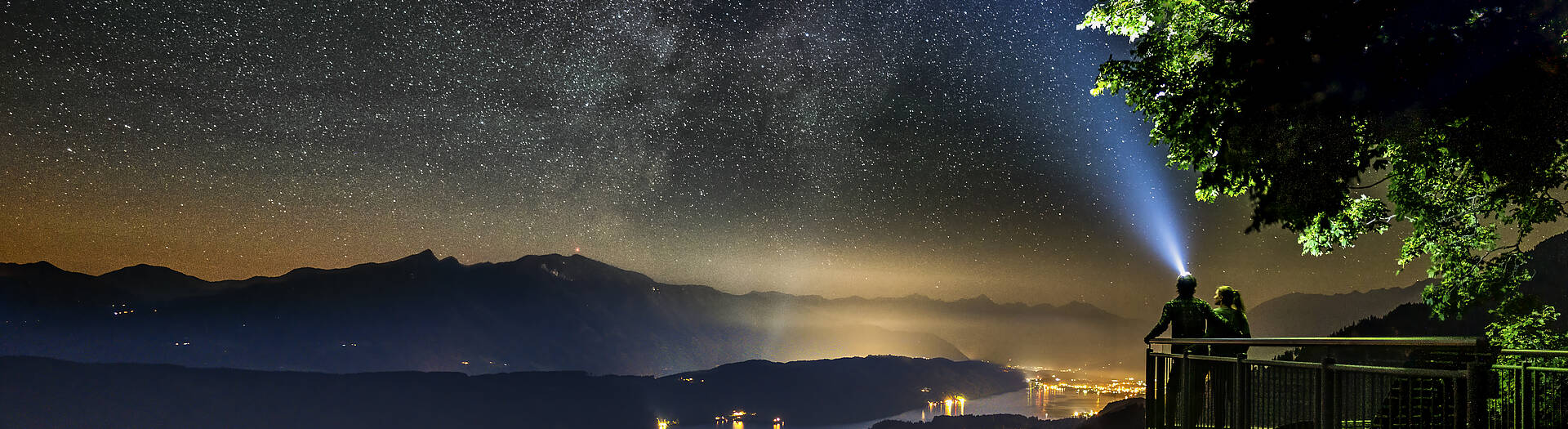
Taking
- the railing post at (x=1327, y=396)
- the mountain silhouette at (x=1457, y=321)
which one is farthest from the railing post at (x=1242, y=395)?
the mountain silhouette at (x=1457, y=321)

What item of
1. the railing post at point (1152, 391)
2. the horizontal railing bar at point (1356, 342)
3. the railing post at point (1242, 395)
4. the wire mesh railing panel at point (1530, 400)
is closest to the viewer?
the horizontal railing bar at point (1356, 342)

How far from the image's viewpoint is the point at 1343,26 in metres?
9.34

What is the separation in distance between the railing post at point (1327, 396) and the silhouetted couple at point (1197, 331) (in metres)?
2.41

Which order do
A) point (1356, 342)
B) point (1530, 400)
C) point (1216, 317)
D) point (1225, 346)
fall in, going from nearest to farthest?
point (1356, 342), point (1225, 346), point (1216, 317), point (1530, 400)

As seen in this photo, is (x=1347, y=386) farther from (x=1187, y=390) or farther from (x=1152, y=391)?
(x=1152, y=391)

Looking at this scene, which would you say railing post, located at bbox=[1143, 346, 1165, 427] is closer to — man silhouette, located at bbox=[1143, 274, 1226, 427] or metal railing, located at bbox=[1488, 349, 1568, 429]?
man silhouette, located at bbox=[1143, 274, 1226, 427]

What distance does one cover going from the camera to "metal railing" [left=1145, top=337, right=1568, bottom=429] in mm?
4609

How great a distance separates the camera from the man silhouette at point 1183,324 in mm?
9367

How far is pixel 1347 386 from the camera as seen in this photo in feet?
18.7

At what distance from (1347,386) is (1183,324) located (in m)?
4.11

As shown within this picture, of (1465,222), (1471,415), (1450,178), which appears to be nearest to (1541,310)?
(1465,222)

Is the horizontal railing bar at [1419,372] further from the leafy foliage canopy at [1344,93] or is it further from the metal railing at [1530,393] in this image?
the leafy foliage canopy at [1344,93]

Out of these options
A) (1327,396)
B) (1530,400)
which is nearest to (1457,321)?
(1530,400)

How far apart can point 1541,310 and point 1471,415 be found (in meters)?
11.9
